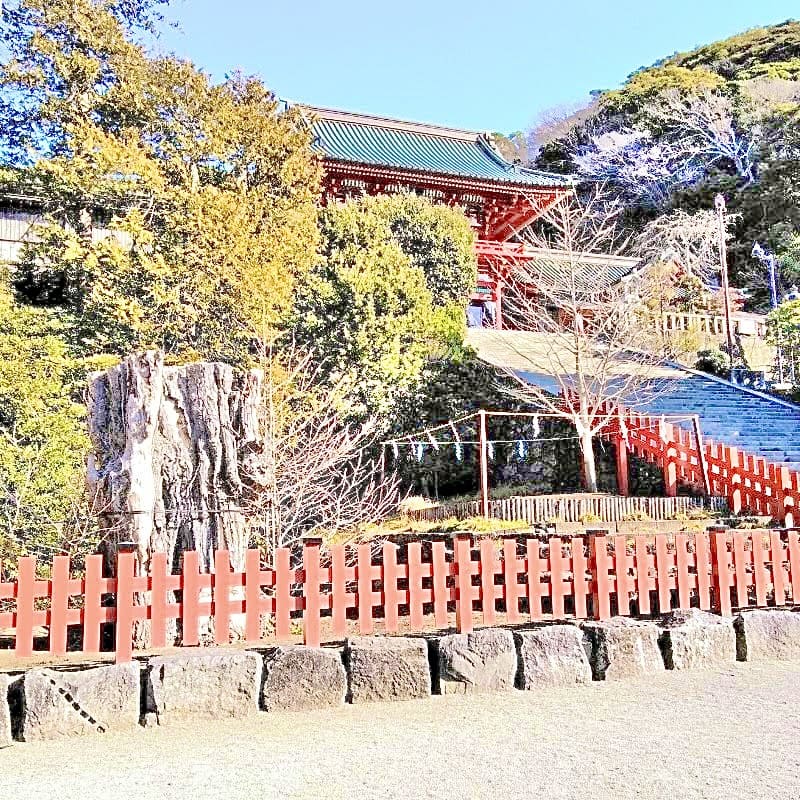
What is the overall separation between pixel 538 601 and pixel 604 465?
7.58m

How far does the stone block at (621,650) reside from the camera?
457cm

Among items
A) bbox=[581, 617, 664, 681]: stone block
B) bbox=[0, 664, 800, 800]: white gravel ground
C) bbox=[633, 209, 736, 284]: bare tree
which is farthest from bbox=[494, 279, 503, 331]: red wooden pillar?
bbox=[0, 664, 800, 800]: white gravel ground

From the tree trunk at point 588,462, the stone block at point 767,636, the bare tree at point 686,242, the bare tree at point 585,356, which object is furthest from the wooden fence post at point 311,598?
the bare tree at point 686,242

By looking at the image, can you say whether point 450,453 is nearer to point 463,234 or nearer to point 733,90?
point 463,234

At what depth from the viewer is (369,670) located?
4.16m

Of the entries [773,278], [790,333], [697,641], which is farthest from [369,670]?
[773,278]

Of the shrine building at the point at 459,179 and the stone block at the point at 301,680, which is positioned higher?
the shrine building at the point at 459,179

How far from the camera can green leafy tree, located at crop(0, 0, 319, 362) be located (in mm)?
10180

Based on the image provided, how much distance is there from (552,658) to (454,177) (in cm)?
1645

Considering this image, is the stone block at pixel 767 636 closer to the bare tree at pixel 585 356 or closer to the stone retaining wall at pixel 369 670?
the stone retaining wall at pixel 369 670

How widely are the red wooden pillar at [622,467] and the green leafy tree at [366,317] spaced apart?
3.41 m

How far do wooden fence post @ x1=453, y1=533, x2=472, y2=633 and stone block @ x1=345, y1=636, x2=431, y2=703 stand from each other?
685 mm

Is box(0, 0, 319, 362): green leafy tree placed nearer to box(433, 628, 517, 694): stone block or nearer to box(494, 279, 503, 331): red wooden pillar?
box(433, 628, 517, 694): stone block

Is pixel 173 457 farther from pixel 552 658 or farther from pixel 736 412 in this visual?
pixel 736 412
